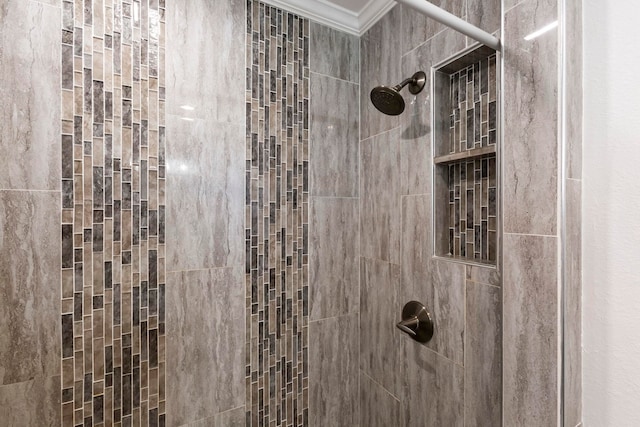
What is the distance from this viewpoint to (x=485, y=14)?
2.83 feet

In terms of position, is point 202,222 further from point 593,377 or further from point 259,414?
point 593,377

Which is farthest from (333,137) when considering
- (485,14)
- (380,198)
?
(485,14)

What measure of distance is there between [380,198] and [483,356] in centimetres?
66

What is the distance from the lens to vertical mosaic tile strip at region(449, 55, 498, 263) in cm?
90

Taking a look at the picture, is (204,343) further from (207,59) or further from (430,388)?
(207,59)

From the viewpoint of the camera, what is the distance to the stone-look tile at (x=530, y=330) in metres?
0.60

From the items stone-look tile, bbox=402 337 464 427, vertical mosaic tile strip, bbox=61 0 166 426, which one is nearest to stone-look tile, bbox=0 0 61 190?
vertical mosaic tile strip, bbox=61 0 166 426

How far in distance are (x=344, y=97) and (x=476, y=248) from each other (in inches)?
33.9

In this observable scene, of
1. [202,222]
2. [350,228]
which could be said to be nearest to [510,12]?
[350,228]

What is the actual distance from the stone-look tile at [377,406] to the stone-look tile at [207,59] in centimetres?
123

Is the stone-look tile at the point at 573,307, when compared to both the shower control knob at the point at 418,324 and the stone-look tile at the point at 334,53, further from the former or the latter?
the stone-look tile at the point at 334,53

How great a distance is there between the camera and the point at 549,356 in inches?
23.7

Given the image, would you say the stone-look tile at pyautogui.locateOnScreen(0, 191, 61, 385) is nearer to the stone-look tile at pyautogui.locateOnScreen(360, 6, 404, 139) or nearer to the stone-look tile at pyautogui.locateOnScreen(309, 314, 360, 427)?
the stone-look tile at pyautogui.locateOnScreen(309, 314, 360, 427)

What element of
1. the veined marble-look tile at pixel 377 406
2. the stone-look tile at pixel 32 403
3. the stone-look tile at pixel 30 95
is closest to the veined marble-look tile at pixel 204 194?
the stone-look tile at pixel 30 95
